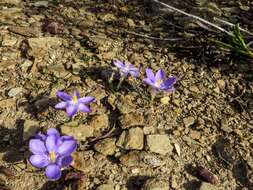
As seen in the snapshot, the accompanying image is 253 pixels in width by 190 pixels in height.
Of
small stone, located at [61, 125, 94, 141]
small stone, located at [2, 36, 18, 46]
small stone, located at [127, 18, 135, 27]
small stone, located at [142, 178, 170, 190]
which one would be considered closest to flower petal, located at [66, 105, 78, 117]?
small stone, located at [61, 125, 94, 141]

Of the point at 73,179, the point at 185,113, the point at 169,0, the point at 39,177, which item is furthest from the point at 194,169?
the point at 169,0

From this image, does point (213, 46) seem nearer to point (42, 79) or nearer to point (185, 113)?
point (185, 113)

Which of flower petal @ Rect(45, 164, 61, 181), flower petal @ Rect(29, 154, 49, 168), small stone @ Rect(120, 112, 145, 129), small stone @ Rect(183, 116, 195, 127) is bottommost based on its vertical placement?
small stone @ Rect(183, 116, 195, 127)

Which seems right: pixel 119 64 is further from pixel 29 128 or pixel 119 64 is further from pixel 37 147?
pixel 37 147

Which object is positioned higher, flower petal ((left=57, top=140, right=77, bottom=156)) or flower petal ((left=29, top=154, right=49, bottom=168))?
flower petal ((left=57, top=140, right=77, bottom=156))

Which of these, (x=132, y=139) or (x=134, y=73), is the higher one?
(x=134, y=73)

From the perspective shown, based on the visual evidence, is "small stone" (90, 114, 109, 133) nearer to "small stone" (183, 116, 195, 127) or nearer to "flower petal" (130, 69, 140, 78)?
"flower petal" (130, 69, 140, 78)

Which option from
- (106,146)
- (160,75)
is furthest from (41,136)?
(160,75)
